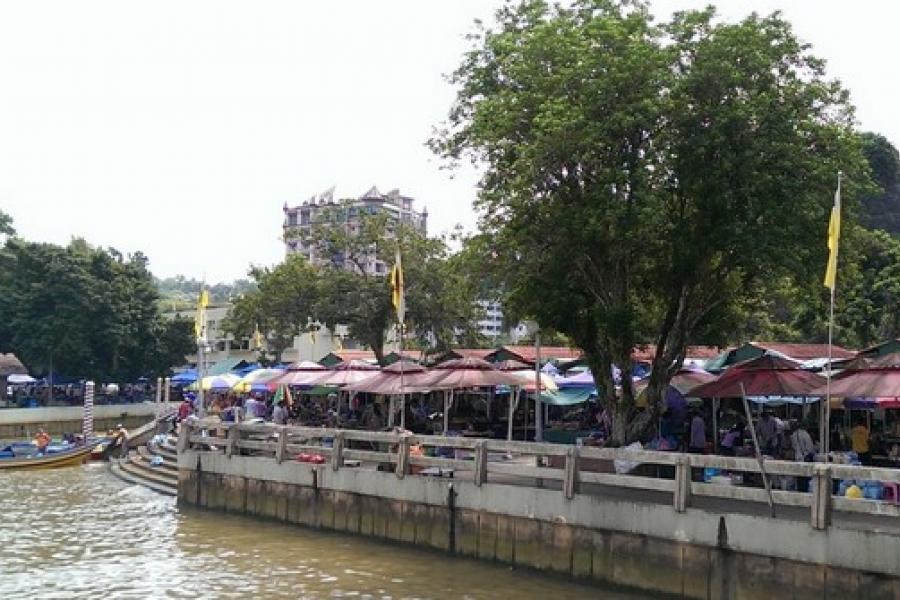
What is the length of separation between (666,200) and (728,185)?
4.01ft

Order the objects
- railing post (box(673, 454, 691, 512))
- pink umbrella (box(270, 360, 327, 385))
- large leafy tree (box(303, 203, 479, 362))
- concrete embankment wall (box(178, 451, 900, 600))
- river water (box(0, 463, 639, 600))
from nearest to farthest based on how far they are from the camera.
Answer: concrete embankment wall (box(178, 451, 900, 600)), railing post (box(673, 454, 691, 512)), river water (box(0, 463, 639, 600)), pink umbrella (box(270, 360, 327, 385)), large leafy tree (box(303, 203, 479, 362))

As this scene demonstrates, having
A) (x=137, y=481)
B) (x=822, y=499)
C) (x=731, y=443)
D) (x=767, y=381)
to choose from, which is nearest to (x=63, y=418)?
(x=137, y=481)

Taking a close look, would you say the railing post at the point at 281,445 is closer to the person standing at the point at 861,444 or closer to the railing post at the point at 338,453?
the railing post at the point at 338,453

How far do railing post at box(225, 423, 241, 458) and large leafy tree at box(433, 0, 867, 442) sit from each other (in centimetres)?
854

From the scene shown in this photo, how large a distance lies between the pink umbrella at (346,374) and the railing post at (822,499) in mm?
15656

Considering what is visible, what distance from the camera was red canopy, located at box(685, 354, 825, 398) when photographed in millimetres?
16266

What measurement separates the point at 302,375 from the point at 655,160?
15054 millimetres

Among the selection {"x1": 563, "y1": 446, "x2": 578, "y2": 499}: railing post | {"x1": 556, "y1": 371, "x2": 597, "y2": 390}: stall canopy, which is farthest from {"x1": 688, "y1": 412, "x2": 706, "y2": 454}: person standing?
{"x1": 563, "y1": 446, "x2": 578, "y2": 499}: railing post

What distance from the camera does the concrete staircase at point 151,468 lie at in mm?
27906

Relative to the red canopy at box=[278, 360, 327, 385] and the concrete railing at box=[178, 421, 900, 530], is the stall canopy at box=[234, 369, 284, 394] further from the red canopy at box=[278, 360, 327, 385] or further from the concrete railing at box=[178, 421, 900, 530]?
the concrete railing at box=[178, 421, 900, 530]

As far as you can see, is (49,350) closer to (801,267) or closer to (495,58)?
(495,58)

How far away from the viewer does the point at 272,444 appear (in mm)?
21625

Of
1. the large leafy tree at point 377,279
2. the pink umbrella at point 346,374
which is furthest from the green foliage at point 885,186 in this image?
the pink umbrella at point 346,374

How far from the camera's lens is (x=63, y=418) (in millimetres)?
50031
